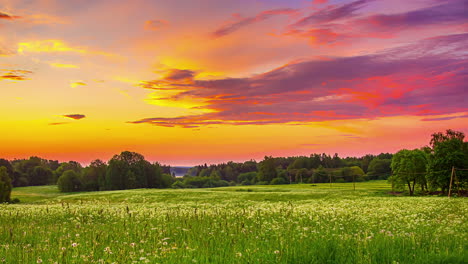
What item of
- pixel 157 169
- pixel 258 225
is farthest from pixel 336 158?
pixel 258 225

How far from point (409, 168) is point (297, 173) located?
95.3 meters

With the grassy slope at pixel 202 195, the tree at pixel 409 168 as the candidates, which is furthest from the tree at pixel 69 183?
the tree at pixel 409 168

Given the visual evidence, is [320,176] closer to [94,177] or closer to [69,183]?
[94,177]

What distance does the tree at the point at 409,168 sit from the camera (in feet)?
229

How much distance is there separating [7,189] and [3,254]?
8162 centimetres

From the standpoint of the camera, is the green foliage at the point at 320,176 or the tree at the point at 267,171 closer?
the green foliage at the point at 320,176

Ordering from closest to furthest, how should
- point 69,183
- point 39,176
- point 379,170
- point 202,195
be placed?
point 202,195 → point 69,183 → point 379,170 → point 39,176

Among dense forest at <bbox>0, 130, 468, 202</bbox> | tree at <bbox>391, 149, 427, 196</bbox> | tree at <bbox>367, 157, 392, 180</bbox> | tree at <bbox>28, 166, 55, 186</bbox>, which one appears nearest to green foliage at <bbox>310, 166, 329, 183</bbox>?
dense forest at <bbox>0, 130, 468, 202</bbox>

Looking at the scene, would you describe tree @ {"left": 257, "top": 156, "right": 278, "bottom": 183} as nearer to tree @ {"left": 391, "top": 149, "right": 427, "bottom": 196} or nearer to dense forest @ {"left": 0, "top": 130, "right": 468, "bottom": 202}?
dense forest @ {"left": 0, "top": 130, "right": 468, "bottom": 202}

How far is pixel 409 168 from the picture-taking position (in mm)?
70000

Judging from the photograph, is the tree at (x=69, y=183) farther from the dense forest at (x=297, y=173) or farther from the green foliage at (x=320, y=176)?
the green foliage at (x=320, y=176)

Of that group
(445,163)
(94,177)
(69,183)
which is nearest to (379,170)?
(445,163)

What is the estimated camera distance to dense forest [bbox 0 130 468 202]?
208ft

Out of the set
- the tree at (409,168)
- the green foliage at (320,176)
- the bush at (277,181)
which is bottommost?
the bush at (277,181)
